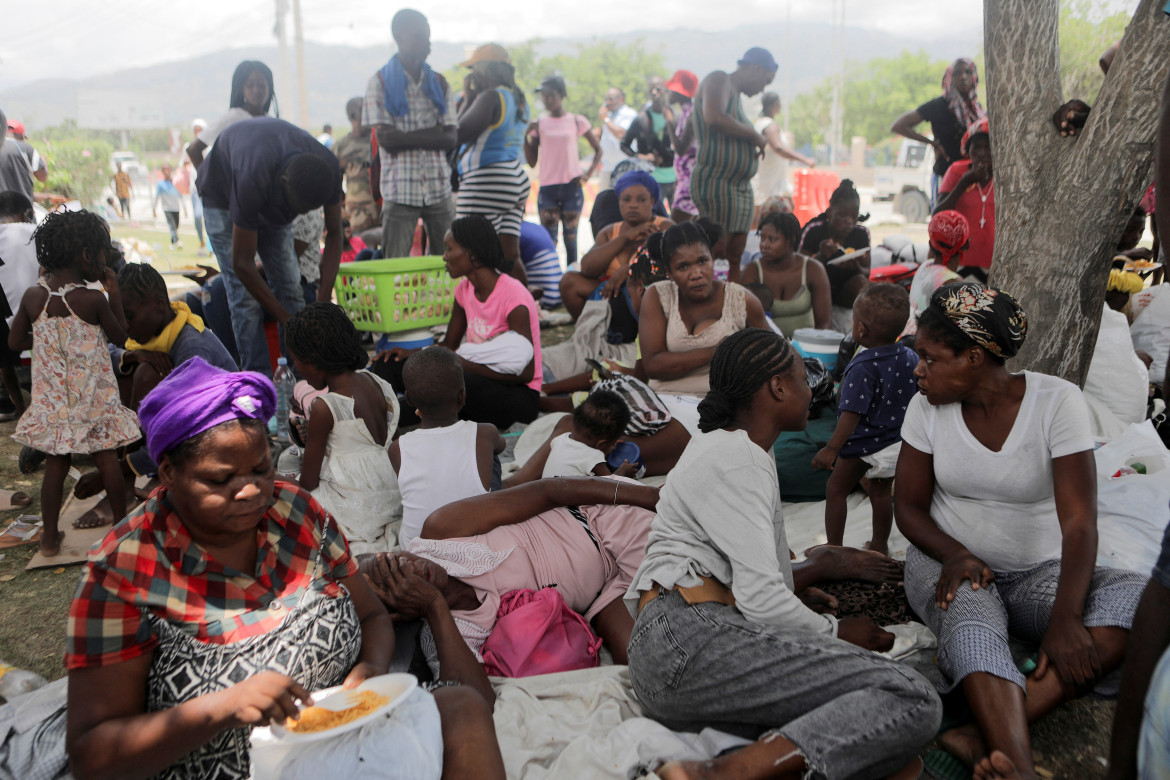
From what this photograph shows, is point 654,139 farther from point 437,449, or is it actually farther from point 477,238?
point 437,449

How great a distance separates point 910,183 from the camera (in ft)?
68.3

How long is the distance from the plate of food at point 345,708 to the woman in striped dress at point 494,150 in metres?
5.02

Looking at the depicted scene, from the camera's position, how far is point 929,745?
223 centimetres

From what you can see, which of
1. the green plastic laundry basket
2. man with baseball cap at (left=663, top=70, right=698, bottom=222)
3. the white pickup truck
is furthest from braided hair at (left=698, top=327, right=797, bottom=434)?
the white pickup truck

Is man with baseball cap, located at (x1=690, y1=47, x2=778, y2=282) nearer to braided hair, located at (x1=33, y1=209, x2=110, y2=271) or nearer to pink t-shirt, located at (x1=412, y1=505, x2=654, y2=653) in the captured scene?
pink t-shirt, located at (x1=412, y1=505, x2=654, y2=653)

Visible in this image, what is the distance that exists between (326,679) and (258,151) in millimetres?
3532

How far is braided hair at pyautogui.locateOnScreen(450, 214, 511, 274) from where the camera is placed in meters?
4.65

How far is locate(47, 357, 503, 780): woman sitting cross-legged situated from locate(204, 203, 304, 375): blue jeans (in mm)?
3298

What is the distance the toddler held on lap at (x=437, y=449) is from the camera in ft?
10.2

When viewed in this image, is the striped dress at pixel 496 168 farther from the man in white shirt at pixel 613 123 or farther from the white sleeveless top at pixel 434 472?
the man in white shirt at pixel 613 123

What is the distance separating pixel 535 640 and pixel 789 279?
3744 millimetres

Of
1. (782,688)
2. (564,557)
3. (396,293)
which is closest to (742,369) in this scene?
(782,688)

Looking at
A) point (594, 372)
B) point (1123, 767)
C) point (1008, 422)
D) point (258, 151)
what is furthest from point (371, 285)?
→ point (1123, 767)

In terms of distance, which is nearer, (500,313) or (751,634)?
(751,634)
